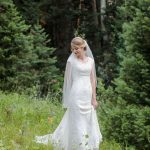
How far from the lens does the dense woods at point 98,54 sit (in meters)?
9.52

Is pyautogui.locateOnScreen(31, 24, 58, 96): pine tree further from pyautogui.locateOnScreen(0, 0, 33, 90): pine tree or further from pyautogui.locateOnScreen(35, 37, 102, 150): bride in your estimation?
pyautogui.locateOnScreen(35, 37, 102, 150): bride

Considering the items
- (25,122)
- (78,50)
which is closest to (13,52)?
(25,122)

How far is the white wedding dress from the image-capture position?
882cm

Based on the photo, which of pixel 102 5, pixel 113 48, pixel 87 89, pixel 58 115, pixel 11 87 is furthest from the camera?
pixel 102 5

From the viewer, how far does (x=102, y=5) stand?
25328 mm

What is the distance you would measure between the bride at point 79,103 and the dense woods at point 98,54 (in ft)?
2.51

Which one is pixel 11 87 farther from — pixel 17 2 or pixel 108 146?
pixel 17 2

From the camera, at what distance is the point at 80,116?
28.9 ft

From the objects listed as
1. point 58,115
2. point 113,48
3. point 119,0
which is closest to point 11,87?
point 58,115

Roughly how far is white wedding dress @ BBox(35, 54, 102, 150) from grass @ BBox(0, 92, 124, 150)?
361mm

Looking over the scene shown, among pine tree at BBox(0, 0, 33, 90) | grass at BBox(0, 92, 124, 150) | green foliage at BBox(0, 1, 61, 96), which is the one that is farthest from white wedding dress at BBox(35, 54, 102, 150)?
pine tree at BBox(0, 0, 33, 90)

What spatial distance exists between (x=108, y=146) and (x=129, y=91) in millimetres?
1045

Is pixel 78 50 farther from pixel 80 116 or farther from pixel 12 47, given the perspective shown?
pixel 12 47

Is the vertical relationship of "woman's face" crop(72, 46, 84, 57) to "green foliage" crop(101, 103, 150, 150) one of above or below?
→ above
